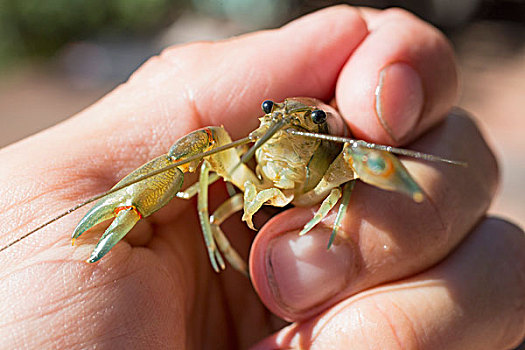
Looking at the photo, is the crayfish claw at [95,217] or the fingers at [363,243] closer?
the crayfish claw at [95,217]

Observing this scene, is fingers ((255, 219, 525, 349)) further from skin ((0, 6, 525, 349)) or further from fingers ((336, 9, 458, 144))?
fingers ((336, 9, 458, 144))

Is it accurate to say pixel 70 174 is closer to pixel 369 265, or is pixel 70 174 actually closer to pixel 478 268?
pixel 369 265

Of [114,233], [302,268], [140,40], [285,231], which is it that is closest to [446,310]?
[302,268]

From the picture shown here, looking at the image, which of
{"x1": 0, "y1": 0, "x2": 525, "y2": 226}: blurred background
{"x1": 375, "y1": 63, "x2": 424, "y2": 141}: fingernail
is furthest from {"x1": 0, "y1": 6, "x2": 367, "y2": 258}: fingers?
{"x1": 0, "y1": 0, "x2": 525, "y2": 226}: blurred background

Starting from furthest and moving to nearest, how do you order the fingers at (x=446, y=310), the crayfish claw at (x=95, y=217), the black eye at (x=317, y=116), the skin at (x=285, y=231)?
the fingers at (x=446, y=310)
the black eye at (x=317, y=116)
the skin at (x=285, y=231)
the crayfish claw at (x=95, y=217)

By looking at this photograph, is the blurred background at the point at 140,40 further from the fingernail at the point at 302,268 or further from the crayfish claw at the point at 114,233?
A: the crayfish claw at the point at 114,233

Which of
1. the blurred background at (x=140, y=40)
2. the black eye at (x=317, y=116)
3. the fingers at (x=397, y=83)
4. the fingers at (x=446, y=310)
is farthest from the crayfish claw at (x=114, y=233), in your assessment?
the blurred background at (x=140, y=40)

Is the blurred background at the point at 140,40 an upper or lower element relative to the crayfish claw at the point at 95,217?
lower

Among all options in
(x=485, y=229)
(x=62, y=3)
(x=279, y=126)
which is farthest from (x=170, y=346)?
(x=62, y=3)
